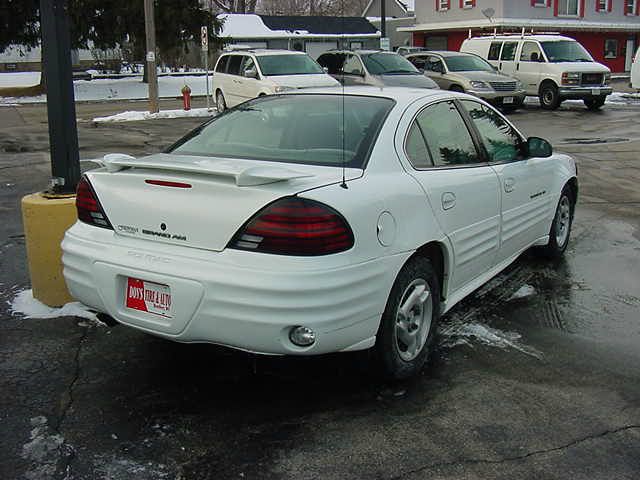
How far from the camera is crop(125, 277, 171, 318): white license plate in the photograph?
134 inches

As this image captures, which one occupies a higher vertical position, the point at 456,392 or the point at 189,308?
the point at 189,308

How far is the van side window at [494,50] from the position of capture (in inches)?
934

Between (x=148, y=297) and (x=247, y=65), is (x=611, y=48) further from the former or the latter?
(x=148, y=297)

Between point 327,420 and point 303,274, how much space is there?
0.78 m

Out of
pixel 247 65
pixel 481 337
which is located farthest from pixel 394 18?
pixel 481 337

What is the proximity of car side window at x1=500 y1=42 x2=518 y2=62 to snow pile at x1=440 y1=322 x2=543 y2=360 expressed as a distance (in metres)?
20.0

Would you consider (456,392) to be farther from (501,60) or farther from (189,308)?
(501,60)

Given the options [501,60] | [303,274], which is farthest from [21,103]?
[303,274]

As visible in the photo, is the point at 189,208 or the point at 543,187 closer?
the point at 189,208

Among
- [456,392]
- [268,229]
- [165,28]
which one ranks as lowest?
[456,392]

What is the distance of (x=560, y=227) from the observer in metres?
6.24

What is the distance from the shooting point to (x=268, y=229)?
3221 mm

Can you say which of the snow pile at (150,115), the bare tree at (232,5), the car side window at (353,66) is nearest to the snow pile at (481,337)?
the car side window at (353,66)

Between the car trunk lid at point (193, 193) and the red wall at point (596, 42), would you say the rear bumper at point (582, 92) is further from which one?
the red wall at point (596, 42)
